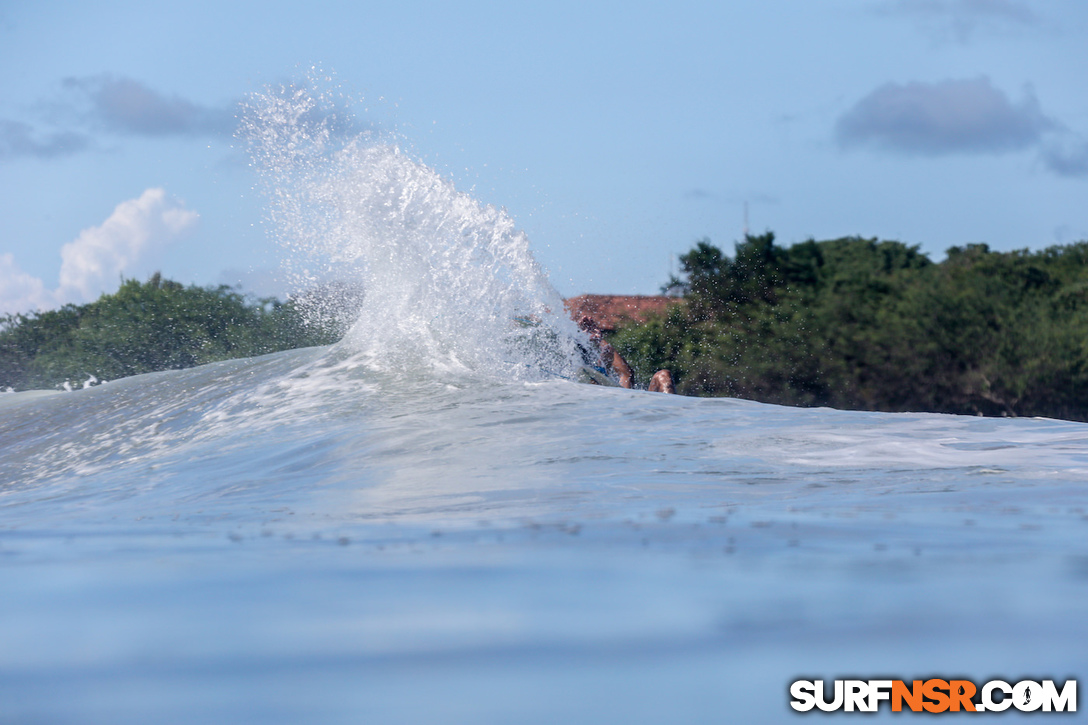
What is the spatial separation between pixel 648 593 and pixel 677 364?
75.3 ft

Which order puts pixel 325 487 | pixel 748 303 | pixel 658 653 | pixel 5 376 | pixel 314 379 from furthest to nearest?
A: pixel 5 376
pixel 748 303
pixel 314 379
pixel 325 487
pixel 658 653

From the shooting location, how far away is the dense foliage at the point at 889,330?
2180 centimetres

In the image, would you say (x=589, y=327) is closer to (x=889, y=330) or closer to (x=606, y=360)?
(x=606, y=360)

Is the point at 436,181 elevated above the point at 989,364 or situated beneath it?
elevated above

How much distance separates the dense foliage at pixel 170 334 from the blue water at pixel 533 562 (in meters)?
22.7

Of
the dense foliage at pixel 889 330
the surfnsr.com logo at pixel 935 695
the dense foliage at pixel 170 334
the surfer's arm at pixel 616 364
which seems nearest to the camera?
the surfnsr.com logo at pixel 935 695

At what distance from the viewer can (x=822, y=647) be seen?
232cm

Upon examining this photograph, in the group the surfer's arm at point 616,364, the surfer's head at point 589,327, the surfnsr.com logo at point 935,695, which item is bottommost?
the surfnsr.com logo at point 935,695

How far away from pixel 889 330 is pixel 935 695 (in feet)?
71.6

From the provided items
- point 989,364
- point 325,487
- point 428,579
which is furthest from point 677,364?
point 428,579

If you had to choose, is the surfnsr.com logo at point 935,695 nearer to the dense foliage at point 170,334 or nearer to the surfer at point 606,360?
the surfer at point 606,360

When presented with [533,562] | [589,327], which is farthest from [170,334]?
[533,562]

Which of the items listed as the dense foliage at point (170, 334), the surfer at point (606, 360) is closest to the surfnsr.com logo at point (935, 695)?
the surfer at point (606, 360)

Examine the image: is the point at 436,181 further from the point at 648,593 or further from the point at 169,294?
the point at 169,294
